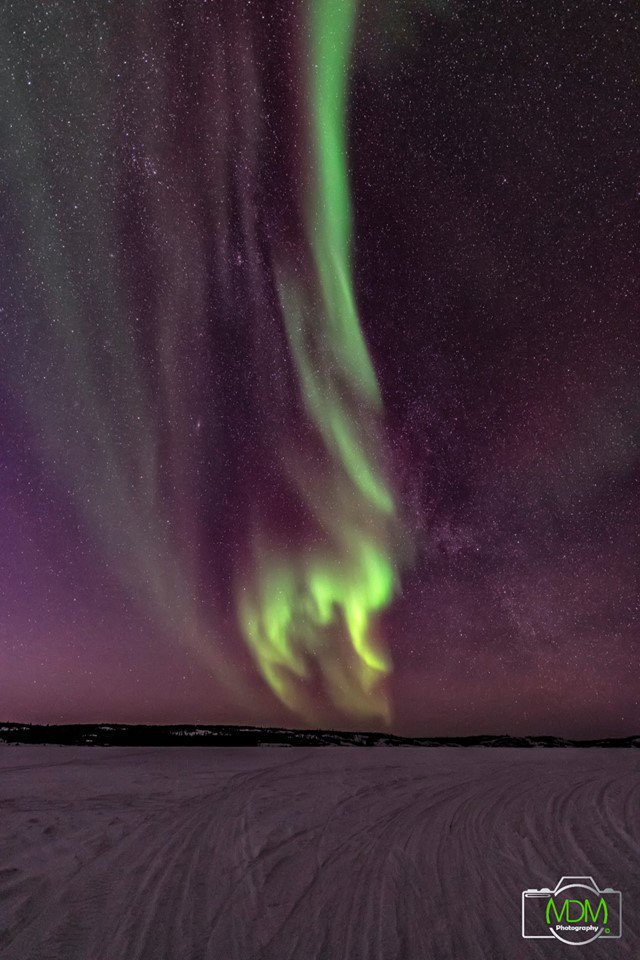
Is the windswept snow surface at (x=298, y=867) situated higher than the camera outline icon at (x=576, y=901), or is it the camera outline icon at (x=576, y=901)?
the camera outline icon at (x=576, y=901)

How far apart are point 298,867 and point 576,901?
2203 mm

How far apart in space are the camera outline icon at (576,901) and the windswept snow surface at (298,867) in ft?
0.25

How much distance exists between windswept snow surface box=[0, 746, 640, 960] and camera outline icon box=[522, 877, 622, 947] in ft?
0.25

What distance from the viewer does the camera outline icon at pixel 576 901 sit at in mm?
3965

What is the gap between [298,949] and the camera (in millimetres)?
3688

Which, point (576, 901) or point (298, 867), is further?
point (298, 867)

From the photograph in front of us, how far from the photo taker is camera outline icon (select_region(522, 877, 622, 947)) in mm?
3965

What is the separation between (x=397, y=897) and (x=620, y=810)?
5.51 metres

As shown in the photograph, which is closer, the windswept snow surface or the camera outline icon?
Answer: the windswept snow surface

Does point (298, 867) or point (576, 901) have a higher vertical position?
point (576, 901)

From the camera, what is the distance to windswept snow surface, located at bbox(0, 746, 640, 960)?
150 inches

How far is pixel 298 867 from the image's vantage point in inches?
216

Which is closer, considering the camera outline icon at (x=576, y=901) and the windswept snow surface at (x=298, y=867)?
the windswept snow surface at (x=298, y=867)

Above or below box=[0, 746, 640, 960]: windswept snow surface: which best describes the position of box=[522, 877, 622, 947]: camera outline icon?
above
